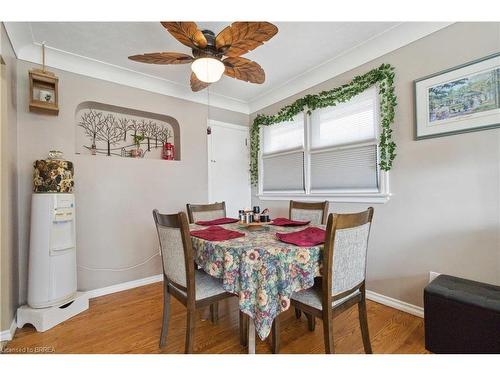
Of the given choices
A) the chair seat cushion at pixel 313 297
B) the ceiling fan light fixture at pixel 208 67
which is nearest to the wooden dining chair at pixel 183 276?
the chair seat cushion at pixel 313 297

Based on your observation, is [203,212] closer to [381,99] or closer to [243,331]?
[243,331]

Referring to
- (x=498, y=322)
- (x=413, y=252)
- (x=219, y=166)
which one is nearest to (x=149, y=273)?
(x=219, y=166)

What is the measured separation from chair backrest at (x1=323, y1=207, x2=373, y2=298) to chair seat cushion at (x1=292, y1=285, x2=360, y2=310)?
0.05 m

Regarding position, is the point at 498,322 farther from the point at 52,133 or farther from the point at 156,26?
the point at 52,133

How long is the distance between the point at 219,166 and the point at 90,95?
1.75 metres

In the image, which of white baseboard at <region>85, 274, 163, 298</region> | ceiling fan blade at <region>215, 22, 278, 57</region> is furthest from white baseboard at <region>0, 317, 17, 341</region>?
ceiling fan blade at <region>215, 22, 278, 57</region>

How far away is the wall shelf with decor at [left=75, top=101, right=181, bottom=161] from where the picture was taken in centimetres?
260

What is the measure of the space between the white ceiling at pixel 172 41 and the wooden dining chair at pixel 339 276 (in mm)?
1713

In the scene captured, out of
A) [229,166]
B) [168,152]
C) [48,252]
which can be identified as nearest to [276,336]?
[48,252]

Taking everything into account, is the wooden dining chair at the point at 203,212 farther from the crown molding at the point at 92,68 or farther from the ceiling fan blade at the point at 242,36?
the crown molding at the point at 92,68

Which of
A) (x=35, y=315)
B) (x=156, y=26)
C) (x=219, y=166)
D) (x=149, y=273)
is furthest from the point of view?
(x=219, y=166)

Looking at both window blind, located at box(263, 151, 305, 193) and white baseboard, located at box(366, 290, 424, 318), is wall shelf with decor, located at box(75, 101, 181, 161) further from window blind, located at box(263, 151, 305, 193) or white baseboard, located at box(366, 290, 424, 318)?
white baseboard, located at box(366, 290, 424, 318)

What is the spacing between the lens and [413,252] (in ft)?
6.49
